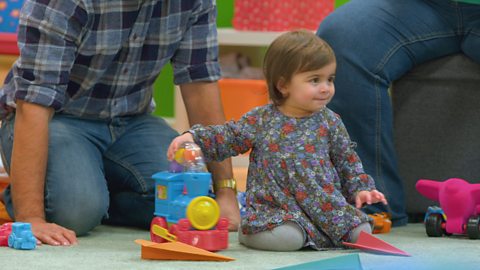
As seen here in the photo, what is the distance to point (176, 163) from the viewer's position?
71.7 inches

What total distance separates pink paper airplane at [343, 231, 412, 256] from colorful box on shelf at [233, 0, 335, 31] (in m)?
1.89

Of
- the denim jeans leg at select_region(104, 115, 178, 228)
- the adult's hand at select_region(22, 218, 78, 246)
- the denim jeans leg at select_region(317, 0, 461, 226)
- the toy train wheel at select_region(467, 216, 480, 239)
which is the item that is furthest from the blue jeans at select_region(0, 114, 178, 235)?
the toy train wheel at select_region(467, 216, 480, 239)

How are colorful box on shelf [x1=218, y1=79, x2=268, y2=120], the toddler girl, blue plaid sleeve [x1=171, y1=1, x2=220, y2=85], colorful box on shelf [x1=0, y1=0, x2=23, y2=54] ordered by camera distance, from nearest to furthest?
the toddler girl → blue plaid sleeve [x1=171, y1=1, x2=220, y2=85] → colorful box on shelf [x1=0, y1=0, x2=23, y2=54] → colorful box on shelf [x1=218, y1=79, x2=268, y2=120]

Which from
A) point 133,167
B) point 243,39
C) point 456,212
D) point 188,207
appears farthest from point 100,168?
point 243,39

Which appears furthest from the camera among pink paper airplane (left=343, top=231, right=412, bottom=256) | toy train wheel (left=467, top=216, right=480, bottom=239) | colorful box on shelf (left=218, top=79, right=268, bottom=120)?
colorful box on shelf (left=218, top=79, right=268, bottom=120)

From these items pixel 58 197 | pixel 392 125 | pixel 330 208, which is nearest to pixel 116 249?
pixel 58 197

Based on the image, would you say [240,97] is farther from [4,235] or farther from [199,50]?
[4,235]

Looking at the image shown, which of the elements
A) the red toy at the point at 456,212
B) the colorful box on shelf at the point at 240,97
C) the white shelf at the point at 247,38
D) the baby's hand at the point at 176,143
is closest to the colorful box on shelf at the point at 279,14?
the white shelf at the point at 247,38

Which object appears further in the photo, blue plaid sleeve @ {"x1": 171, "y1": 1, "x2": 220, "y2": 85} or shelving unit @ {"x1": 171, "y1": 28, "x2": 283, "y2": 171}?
shelving unit @ {"x1": 171, "y1": 28, "x2": 283, "y2": 171}

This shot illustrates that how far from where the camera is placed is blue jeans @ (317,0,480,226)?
2137 millimetres

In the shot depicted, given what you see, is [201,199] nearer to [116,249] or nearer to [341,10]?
[116,249]

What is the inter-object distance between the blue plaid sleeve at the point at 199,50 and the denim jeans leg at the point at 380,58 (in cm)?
27

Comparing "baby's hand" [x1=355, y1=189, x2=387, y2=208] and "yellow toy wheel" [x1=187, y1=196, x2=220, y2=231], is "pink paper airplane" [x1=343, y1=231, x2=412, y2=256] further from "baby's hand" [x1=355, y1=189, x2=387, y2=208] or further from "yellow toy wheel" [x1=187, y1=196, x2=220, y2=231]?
"yellow toy wheel" [x1=187, y1=196, x2=220, y2=231]

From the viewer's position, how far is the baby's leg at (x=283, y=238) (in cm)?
176
